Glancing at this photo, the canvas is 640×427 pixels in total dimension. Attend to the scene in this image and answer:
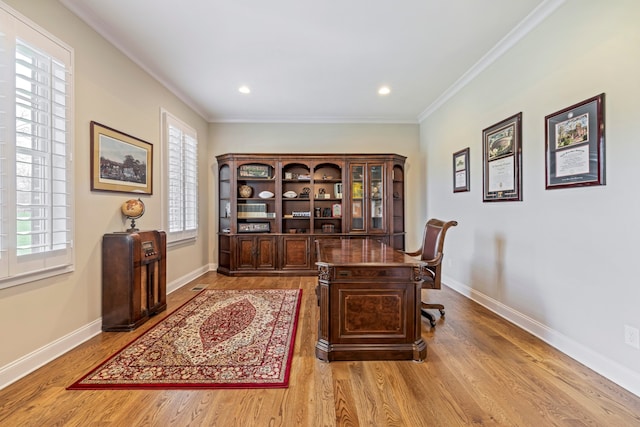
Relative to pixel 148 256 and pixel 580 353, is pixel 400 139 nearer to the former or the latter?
pixel 580 353

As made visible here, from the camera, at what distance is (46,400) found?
1.71 metres

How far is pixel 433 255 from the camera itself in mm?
3023

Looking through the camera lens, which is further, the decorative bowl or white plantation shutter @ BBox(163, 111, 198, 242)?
the decorative bowl

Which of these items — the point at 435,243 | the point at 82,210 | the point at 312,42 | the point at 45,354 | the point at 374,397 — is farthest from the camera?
the point at 435,243

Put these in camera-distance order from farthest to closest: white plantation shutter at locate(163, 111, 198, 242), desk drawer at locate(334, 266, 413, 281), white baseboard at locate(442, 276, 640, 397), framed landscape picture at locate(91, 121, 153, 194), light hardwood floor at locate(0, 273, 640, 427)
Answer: white plantation shutter at locate(163, 111, 198, 242), framed landscape picture at locate(91, 121, 153, 194), desk drawer at locate(334, 266, 413, 281), white baseboard at locate(442, 276, 640, 397), light hardwood floor at locate(0, 273, 640, 427)

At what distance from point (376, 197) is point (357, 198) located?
0.35m

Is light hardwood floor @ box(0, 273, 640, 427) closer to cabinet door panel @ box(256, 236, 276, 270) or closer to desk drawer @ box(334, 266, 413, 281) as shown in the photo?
desk drawer @ box(334, 266, 413, 281)

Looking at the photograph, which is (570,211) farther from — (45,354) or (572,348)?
(45,354)

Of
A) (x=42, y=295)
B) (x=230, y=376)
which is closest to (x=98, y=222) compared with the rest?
(x=42, y=295)

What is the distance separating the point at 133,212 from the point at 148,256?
19.5 inches

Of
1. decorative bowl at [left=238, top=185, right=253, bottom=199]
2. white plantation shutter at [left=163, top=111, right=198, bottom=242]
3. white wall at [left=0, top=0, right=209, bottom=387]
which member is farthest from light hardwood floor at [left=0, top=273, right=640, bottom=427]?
decorative bowl at [left=238, top=185, right=253, bottom=199]

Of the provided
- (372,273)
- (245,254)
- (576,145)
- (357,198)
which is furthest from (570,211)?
(245,254)

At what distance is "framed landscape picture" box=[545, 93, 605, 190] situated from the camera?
6.56 feet

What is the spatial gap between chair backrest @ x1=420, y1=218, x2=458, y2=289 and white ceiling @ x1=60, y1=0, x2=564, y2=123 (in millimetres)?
Answer: 1884
